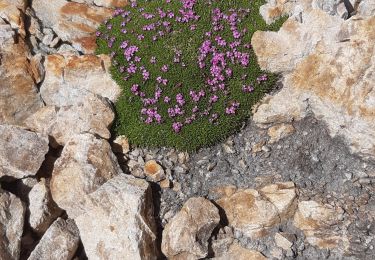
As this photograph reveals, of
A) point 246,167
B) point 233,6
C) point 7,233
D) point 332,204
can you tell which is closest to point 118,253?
point 7,233

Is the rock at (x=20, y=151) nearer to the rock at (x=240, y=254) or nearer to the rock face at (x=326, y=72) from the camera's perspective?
the rock at (x=240, y=254)

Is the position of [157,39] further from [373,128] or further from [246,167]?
[373,128]

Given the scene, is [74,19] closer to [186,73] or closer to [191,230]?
[186,73]

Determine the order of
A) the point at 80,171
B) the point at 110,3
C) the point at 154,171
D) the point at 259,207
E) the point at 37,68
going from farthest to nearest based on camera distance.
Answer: the point at 110,3 → the point at 37,68 → the point at 154,171 → the point at 80,171 → the point at 259,207

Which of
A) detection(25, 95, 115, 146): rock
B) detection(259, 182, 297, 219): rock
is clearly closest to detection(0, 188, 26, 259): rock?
detection(25, 95, 115, 146): rock

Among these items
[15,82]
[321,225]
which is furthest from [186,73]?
[321,225]

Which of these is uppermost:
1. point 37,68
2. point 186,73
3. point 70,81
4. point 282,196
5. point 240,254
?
point 186,73
